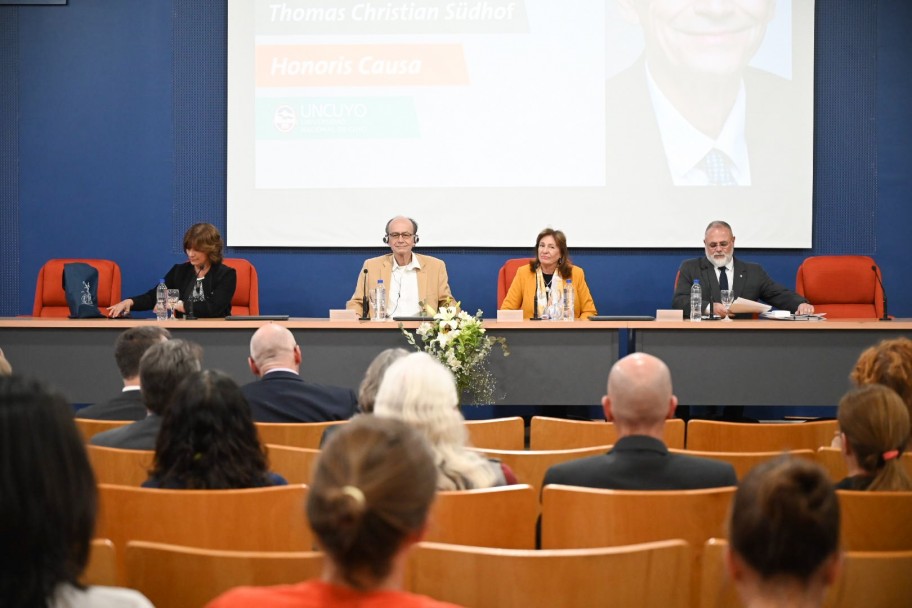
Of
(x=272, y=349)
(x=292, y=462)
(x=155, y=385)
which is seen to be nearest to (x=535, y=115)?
(x=272, y=349)

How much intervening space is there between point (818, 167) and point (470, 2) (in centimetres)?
283

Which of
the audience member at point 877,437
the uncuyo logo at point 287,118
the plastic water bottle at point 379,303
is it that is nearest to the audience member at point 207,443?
the audience member at point 877,437

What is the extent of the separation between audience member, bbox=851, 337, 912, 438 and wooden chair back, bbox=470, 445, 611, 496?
35.7 inches

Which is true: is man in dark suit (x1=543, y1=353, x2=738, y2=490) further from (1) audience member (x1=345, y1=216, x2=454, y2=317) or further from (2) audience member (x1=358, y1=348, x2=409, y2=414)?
(1) audience member (x1=345, y1=216, x2=454, y2=317)

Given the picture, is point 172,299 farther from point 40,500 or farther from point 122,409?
point 40,500

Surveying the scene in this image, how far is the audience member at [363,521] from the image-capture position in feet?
3.54

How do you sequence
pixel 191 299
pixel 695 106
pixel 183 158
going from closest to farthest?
pixel 191 299, pixel 695 106, pixel 183 158

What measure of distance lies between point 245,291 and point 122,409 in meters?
2.96

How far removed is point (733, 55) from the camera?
6.70 metres

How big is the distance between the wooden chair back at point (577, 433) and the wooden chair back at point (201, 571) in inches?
68.1

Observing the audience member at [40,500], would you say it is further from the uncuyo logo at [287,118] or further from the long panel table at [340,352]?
the uncuyo logo at [287,118]

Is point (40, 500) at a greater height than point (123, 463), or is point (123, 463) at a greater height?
point (40, 500)

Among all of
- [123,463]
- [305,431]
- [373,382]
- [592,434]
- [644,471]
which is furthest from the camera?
[592,434]

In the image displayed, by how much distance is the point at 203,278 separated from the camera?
6051mm
